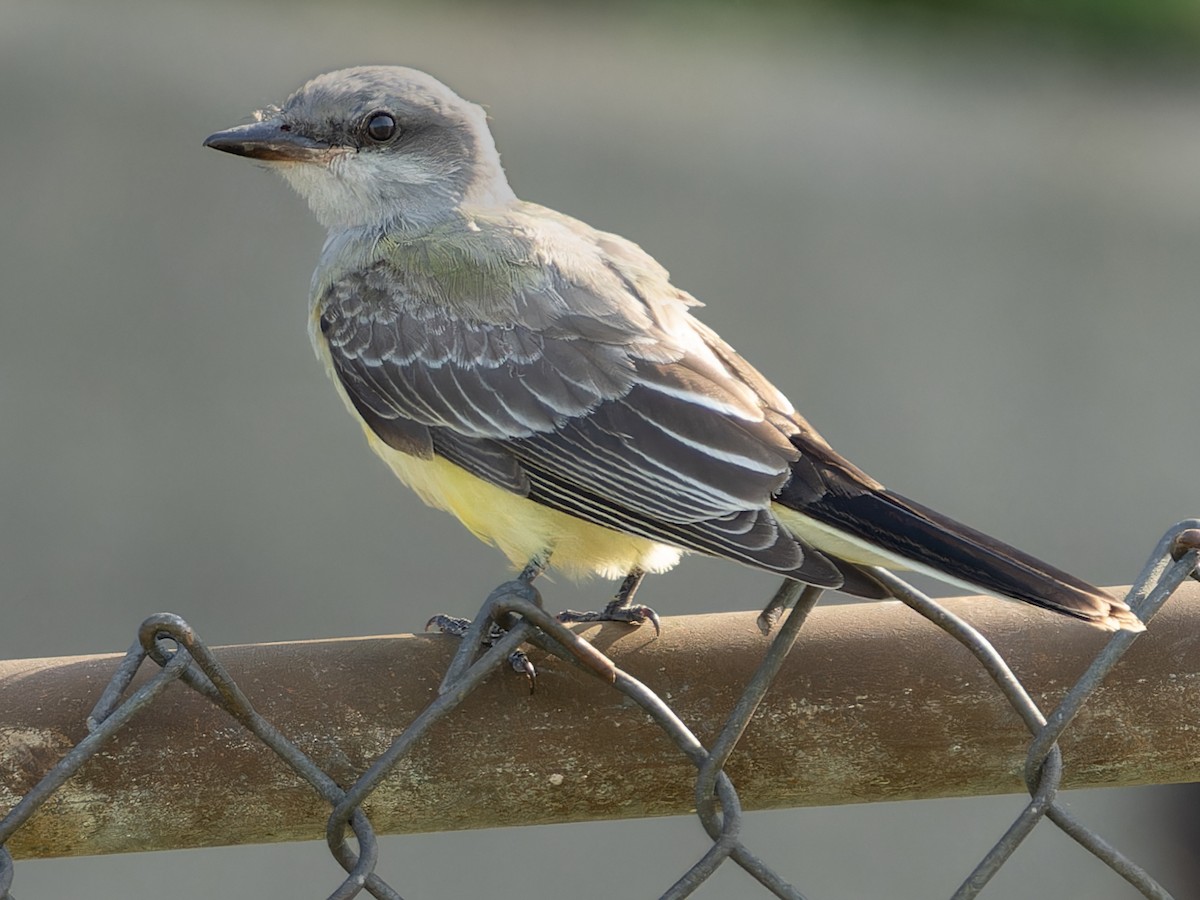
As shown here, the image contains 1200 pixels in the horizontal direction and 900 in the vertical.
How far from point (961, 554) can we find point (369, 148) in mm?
1604

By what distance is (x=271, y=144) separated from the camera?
8.25ft

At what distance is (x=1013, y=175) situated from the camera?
5062 millimetres

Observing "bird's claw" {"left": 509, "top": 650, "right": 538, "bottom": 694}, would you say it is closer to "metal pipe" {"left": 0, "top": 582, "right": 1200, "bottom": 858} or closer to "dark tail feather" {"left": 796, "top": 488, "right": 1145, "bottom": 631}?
"metal pipe" {"left": 0, "top": 582, "right": 1200, "bottom": 858}

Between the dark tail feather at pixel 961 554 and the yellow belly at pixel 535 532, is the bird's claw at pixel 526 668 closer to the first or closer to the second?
the dark tail feather at pixel 961 554

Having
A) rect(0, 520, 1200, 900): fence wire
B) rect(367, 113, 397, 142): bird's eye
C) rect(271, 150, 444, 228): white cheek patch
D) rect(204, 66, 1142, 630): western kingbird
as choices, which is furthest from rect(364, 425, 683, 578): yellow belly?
rect(0, 520, 1200, 900): fence wire

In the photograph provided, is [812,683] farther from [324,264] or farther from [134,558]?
[134,558]

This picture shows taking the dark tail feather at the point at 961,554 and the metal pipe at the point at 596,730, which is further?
the dark tail feather at the point at 961,554

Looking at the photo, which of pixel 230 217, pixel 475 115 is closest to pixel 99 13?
pixel 230 217

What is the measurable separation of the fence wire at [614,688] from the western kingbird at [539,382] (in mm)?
192

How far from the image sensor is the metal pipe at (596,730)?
1028 mm

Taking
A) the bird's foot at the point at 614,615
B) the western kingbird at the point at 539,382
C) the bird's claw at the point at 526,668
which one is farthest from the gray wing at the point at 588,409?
the bird's claw at the point at 526,668

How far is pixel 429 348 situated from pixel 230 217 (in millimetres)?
2241

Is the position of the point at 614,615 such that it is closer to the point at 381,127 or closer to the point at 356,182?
the point at 356,182

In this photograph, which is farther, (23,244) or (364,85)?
(23,244)
